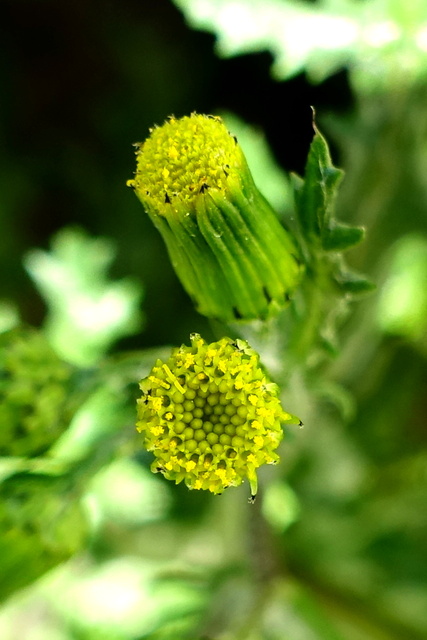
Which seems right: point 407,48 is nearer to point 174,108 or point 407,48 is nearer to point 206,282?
point 206,282

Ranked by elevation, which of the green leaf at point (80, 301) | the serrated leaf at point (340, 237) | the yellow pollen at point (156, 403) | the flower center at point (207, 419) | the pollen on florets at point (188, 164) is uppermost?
the green leaf at point (80, 301)

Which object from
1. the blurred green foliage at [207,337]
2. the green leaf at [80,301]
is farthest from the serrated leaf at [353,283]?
the green leaf at [80,301]

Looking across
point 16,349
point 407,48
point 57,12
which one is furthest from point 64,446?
point 57,12

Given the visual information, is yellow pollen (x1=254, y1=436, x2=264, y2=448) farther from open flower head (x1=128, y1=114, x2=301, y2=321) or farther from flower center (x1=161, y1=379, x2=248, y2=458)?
open flower head (x1=128, y1=114, x2=301, y2=321)

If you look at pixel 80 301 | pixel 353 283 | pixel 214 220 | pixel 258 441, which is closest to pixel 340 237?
pixel 353 283

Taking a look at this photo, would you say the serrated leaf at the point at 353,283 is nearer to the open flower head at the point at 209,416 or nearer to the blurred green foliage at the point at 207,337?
the blurred green foliage at the point at 207,337

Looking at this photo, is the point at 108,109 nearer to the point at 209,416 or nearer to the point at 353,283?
the point at 353,283
